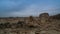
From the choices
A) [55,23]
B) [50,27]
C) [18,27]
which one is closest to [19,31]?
[18,27]

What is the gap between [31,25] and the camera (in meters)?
3.10

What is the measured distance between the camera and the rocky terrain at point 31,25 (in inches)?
117

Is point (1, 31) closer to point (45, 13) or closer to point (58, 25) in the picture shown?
point (45, 13)

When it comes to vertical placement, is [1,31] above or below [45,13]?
below

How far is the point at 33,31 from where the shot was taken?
2.97 m

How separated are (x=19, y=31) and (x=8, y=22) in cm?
55

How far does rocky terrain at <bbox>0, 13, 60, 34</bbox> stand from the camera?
2.97 meters

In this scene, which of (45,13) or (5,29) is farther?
(45,13)

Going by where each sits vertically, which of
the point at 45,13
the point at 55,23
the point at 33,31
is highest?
the point at 45,13

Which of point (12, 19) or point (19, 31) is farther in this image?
point (12, 19)

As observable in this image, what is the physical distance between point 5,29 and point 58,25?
1867 mm

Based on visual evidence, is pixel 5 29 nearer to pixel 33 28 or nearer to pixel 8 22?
pixel 8 22

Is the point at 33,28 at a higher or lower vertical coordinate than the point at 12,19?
lower

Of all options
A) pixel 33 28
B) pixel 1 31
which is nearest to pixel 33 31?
pixel 33 28
